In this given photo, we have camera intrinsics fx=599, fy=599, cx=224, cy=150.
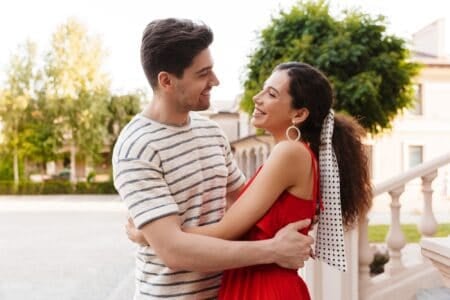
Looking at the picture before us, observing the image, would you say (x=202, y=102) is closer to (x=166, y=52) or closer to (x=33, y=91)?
(x=166, y=52)

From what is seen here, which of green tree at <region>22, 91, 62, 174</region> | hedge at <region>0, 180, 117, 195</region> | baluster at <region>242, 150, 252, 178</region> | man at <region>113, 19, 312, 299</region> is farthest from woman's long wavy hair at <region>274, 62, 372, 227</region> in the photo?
green tree at <region>22, 91, 62, 174</region>

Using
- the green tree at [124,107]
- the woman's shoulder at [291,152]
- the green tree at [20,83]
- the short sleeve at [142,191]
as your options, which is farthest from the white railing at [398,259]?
the green tree at [20,83]

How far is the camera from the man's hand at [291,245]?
137 cm

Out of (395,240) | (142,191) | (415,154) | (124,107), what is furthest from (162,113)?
(124,107)

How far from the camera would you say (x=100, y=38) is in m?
29.7

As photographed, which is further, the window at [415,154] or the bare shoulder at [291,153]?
the window at [415,154]

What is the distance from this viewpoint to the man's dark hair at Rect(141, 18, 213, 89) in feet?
4.38

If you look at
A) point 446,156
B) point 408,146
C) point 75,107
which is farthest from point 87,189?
point 446,156

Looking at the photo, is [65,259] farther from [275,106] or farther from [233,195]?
[275,106]

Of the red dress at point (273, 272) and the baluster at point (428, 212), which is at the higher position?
the red dress at point (273, 272)

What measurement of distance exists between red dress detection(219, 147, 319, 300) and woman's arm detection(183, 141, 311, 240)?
28mm

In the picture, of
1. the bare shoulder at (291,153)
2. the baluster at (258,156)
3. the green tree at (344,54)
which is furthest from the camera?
the baluster at (258,156)

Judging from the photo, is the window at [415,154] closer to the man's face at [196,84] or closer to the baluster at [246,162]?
the baluster at [246,162]

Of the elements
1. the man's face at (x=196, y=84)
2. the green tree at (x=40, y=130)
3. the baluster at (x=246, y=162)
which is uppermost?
the man's face at (x=196, y=84)
